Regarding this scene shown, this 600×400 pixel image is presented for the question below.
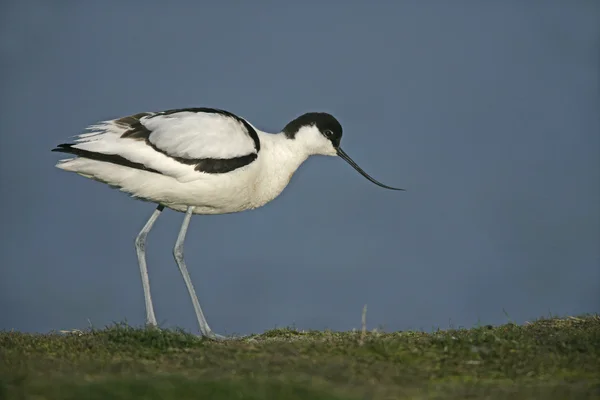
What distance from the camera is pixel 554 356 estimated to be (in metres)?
8.91

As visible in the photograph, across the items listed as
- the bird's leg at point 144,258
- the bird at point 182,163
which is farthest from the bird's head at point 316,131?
the bird's leg at point 144,258

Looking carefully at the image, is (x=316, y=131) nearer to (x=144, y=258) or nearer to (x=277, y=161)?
(x=277, y=161)

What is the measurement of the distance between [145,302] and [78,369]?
11.6ft

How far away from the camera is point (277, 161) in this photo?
497 inches

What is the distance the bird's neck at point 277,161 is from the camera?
1248 cm

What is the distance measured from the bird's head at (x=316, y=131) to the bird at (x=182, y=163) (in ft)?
1.74

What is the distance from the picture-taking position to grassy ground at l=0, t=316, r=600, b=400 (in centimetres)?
711

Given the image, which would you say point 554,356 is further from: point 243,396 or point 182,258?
point 182,258

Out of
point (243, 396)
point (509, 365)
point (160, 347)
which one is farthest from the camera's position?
point (160, 347)

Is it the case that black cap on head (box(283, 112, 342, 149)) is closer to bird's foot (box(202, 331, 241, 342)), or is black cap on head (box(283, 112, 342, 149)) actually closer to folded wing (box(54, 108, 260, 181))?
folded wing (box(54, 108, 260, 181))

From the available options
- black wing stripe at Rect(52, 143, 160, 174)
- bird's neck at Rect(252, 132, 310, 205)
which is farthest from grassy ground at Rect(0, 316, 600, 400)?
bird's neck at Rect(252, 132, 310, 205)

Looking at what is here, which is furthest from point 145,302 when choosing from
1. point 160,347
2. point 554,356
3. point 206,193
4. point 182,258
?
point 554,356

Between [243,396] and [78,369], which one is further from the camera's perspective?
[78,369]

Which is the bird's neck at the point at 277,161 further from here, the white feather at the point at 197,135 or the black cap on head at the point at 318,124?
the white feather at the point at 197,135
